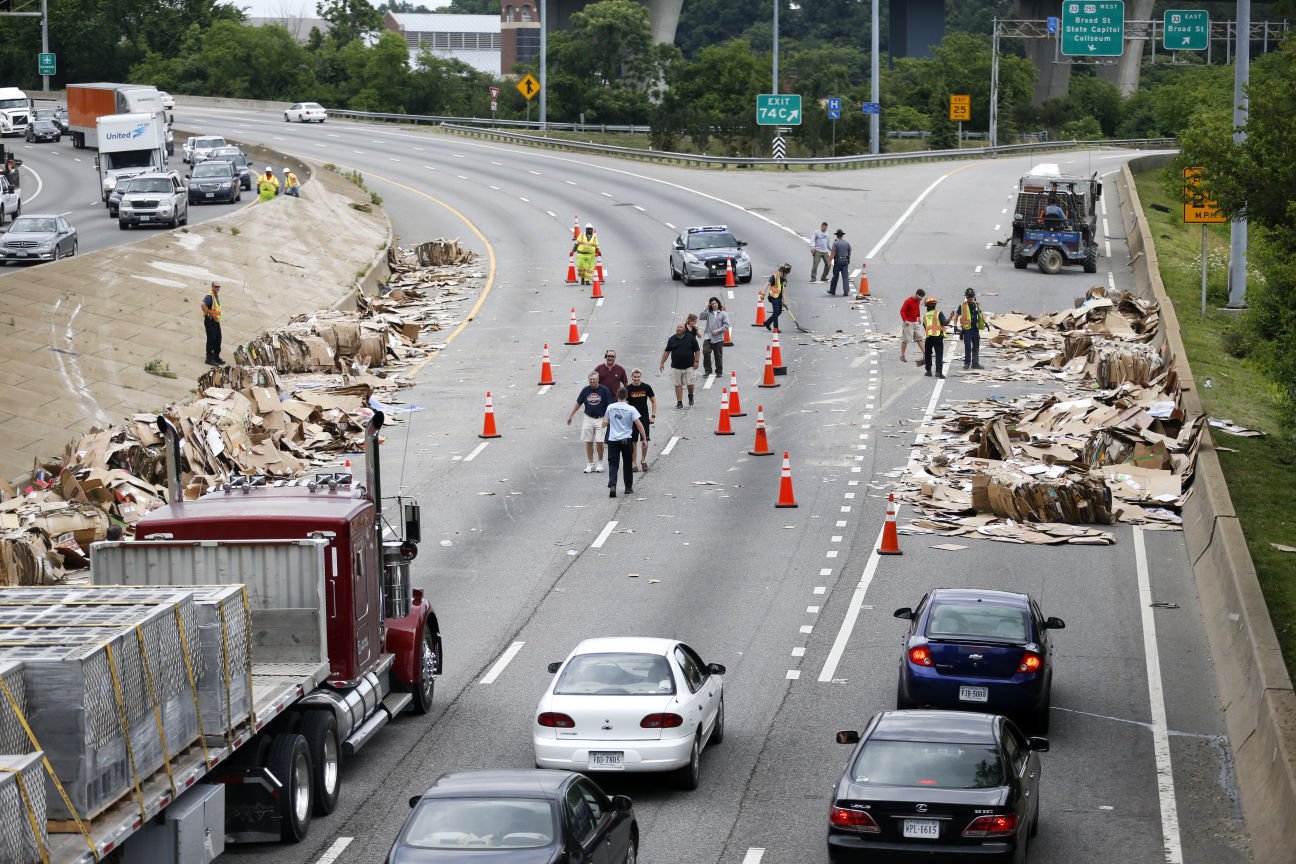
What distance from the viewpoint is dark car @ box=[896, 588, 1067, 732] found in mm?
16547

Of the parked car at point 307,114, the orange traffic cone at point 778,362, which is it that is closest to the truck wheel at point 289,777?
the orange traffic cone at point 778,362

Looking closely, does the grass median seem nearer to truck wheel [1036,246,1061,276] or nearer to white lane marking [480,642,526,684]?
truck wheel [1036,246,1061,276]

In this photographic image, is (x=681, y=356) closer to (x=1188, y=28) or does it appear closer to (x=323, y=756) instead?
(x=323, y=756)

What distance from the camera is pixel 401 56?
124 m

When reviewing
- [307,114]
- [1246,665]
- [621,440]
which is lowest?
[1246,665]

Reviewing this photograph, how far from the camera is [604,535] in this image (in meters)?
25.4

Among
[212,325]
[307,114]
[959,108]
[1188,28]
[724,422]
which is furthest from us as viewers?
[307,114]

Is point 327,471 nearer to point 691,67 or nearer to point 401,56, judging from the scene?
point 691,67

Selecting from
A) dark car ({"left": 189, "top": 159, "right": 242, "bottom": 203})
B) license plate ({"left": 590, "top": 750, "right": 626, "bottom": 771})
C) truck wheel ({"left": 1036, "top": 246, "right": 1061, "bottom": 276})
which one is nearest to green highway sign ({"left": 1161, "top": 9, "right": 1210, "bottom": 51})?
truck wheel ({"left": 1036, "top": 246, "right": 1061, "bottom": 276})

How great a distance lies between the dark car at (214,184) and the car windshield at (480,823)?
2157 inches

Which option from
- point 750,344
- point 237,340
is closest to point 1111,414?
point 750,344

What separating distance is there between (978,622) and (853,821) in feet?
15.5

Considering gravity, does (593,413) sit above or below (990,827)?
above

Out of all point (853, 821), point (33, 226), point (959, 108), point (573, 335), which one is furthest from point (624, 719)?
point (959, 108)
